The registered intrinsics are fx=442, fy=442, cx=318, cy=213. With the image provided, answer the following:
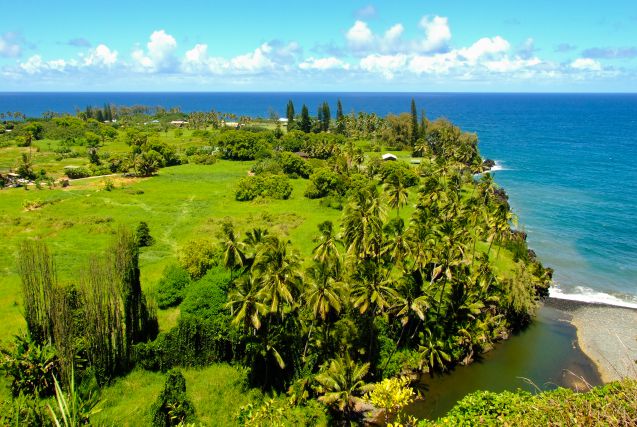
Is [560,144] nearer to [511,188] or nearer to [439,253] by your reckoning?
[511,188]

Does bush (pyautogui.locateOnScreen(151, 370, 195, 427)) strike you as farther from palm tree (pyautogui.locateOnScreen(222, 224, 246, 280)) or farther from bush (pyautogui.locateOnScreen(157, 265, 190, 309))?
bush (pyautogui.locateOnScreen(157, 265, 190, 309))

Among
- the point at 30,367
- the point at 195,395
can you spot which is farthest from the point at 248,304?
the point at 30,367

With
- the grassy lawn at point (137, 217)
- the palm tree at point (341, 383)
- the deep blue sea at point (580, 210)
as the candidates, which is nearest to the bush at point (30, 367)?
the grassy lawn at point (137, 217)

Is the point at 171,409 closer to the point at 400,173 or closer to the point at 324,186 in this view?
the point at 324,186

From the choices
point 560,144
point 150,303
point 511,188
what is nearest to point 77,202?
point 150,303

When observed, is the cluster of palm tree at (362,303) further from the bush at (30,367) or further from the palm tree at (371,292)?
the bush at (30,367)
